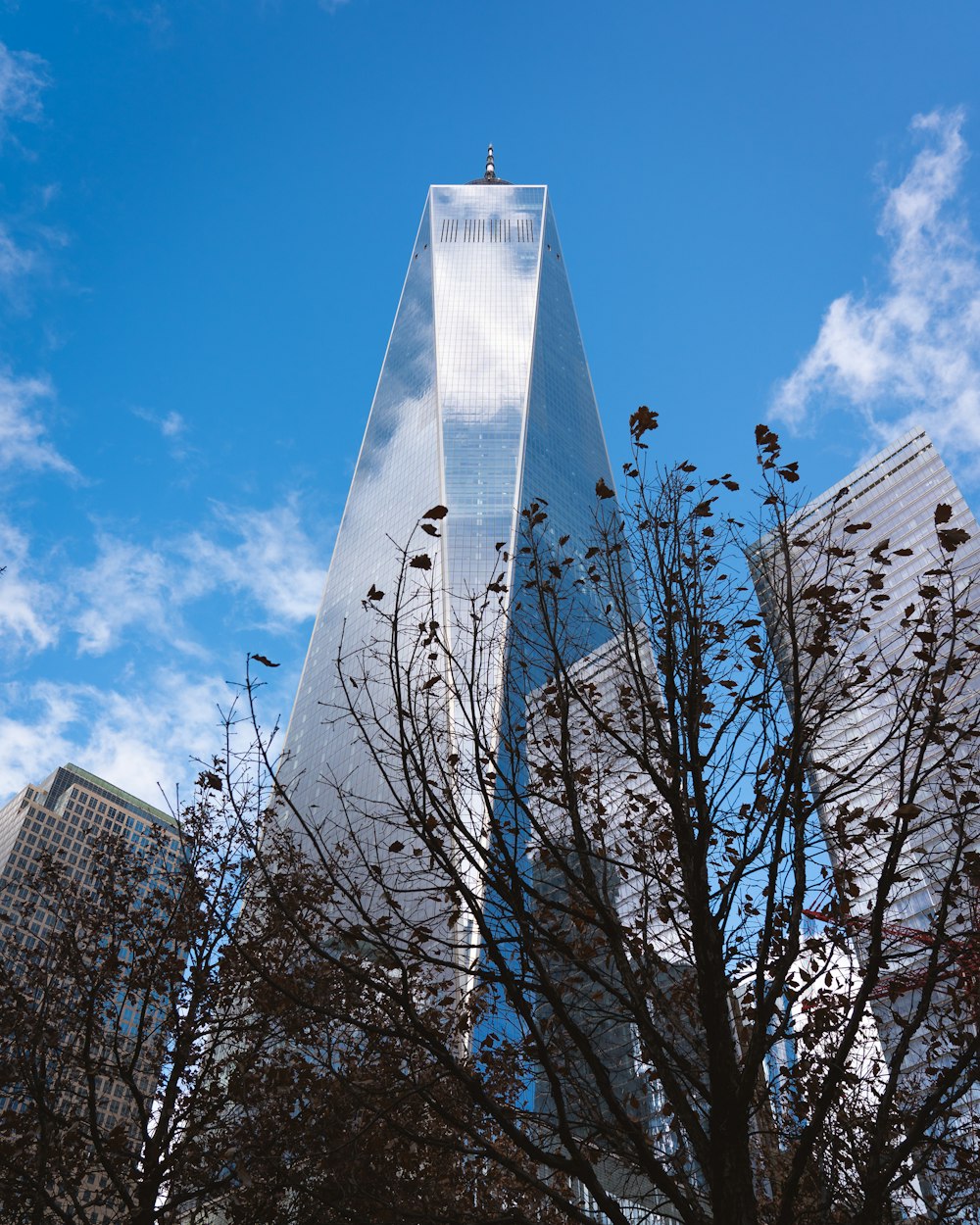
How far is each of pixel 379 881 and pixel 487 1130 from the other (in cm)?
821

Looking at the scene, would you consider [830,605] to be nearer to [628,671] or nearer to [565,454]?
[628,671]

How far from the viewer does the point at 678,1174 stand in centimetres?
615

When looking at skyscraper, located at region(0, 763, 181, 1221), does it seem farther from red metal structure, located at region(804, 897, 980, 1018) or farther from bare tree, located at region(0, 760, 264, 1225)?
red metal structure, located at region(804, 897, 980, 1018)

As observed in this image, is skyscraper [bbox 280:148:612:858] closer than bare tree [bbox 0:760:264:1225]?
No

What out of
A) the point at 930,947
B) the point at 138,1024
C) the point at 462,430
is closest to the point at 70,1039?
the point at 138,1024

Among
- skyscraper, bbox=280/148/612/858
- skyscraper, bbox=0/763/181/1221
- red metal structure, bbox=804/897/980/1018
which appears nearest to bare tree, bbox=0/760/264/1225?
skyscraper, bbox=0/763/181/1221

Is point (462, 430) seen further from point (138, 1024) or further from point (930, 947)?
point (930, 947)

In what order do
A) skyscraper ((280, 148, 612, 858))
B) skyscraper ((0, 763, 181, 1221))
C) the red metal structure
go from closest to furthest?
the red metal structure, skyscraper ((0, 763, 181, 1221)), skyscraper ((280, 148, 612, 858))

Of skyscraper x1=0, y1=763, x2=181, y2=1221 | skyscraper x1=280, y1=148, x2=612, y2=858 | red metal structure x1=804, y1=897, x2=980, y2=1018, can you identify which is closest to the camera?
red metal structure x1=804, y1=897, x2=980, y2=1018

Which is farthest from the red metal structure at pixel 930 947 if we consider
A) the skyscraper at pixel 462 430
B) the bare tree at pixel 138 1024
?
the skyscraper at pixel 462 430

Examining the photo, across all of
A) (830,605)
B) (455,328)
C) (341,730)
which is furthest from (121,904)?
(455,328)

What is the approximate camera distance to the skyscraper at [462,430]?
3718 inches

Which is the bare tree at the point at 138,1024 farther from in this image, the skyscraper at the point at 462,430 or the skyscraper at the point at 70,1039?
the skyscraper at the point at 462,430

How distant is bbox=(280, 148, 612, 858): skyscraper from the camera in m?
94.4
